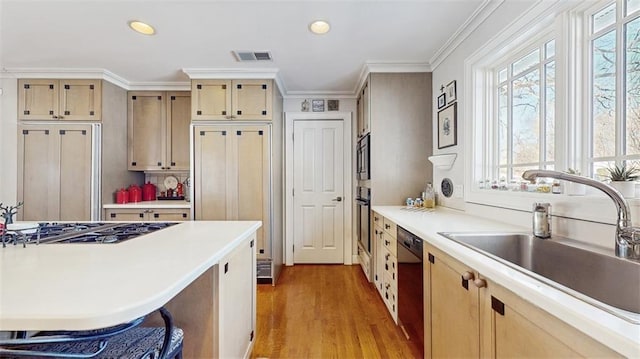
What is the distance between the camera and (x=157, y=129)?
3.62m

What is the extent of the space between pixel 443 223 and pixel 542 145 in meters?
0.73

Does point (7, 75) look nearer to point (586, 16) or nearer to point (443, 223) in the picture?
point (443, 223)

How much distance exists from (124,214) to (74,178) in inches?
26.0

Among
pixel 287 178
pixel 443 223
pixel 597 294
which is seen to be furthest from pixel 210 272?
pixel 287 178

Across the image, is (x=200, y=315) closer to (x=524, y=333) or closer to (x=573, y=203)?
(x=524, y=333)

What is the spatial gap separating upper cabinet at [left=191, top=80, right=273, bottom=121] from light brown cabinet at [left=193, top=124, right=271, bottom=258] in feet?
0.41

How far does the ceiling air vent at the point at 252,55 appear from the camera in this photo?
272cm

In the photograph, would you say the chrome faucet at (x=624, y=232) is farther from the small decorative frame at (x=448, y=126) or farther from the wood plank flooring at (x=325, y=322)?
the small decorative frame at (x=448, y=126)

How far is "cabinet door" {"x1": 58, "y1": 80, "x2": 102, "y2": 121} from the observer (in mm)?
3186

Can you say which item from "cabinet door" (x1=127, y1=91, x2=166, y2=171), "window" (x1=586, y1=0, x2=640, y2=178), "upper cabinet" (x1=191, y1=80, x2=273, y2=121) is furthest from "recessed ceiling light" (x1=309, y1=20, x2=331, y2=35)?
"cabinet door" (x1=127, y1=91, x2=166, y2=171)

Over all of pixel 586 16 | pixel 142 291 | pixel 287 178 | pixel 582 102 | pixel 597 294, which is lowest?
pixel 597 294

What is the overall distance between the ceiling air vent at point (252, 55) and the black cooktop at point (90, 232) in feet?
5.75

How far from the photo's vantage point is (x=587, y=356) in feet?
2.09

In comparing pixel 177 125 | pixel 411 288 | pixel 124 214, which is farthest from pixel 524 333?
pixel 177 125
